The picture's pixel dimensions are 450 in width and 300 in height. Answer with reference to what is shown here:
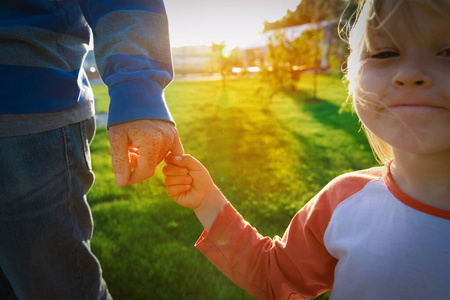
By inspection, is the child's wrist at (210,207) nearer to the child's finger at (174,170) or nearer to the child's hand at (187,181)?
the child's hand at (187,181)

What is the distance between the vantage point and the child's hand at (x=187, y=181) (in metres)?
1.32

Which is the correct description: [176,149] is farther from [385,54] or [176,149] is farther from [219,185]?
[219,185]

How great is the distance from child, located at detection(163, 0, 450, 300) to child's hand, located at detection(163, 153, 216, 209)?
0.06m

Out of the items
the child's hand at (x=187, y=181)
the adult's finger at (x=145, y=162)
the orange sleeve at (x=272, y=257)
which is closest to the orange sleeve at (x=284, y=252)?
the orange sleeve at (x=272, y=257)

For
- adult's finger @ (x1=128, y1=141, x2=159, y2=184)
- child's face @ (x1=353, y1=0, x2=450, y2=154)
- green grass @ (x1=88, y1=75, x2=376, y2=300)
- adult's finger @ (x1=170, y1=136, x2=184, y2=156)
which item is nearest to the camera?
child's face @ (x1=353, y1=0, x2=450, y2=154)

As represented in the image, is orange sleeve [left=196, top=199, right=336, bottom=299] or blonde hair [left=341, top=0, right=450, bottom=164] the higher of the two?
blonde hair [left=341, top=0, right=450, bottom=164]

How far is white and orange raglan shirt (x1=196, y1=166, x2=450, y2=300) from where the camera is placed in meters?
0.90

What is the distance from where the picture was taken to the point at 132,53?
1.25 meters

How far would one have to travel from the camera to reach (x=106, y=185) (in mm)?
4117

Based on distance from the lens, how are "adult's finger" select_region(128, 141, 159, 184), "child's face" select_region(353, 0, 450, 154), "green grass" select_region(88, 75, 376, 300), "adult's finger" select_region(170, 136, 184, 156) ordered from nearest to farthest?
1. "child's face" select_region(353, 0, 450, 154)
2. "adult's finger" select_region(128, 141, 159, 184)
3. "adult's finger" select_region(170, 136, 184, 156)
4. "green grass" select_region(88, 75, 376, 300)

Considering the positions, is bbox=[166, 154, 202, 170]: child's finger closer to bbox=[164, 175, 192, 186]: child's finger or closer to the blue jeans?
bbox=[164, 175, 192, 186]: child's finger

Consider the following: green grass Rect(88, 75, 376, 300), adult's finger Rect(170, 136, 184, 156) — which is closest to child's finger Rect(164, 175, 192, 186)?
adult's finger Rect(170, 136, 184, 156)

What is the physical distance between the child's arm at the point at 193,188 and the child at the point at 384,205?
0.05 m

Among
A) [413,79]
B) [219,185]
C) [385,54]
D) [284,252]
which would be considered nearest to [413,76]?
[413,79]
